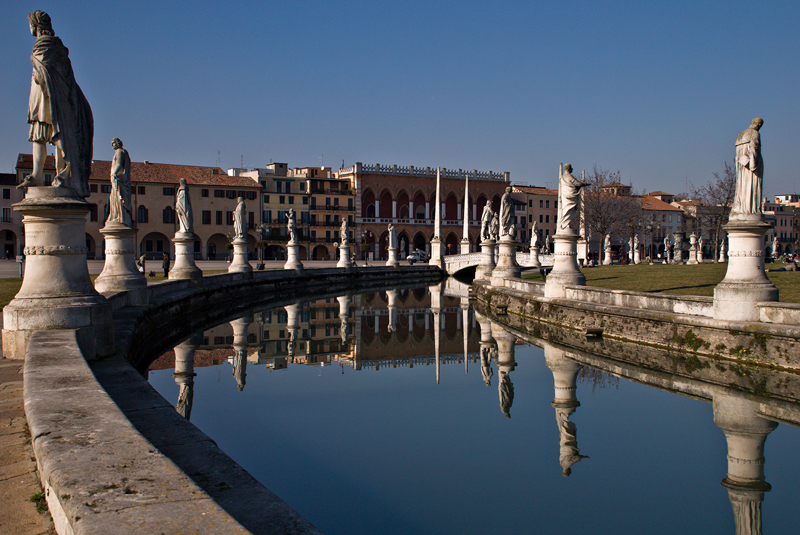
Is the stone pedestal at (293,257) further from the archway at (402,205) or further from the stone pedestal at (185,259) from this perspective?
Answer: the archway at (402,205)

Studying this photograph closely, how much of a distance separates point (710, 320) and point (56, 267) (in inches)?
380

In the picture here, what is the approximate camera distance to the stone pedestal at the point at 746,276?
10.4m

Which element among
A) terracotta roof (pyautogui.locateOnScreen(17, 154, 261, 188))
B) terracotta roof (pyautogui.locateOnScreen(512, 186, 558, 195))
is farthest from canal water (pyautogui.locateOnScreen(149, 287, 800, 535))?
terracotta roof (pyautogui.locateOnScreen(512, 186, 558, 195))

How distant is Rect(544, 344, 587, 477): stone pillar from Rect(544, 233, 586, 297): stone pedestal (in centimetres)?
283

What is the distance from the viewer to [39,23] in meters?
6.55

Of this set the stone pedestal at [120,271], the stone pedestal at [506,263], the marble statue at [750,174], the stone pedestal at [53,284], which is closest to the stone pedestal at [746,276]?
the marble statue at [750,174]

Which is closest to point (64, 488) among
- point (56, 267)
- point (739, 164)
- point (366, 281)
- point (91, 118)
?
point (56, 267)

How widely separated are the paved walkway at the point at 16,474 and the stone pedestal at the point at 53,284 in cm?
128

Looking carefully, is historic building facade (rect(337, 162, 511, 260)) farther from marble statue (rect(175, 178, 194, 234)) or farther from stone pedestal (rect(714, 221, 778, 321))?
stone pedestal (rect(714, 221, 778, 321))

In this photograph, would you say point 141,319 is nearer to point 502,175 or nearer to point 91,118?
point 91,118

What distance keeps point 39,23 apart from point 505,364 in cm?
883

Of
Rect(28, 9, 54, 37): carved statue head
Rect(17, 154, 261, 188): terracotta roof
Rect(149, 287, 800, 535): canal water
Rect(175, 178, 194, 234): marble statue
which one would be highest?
Rect(17, 154, 261, 188): terracotta roof

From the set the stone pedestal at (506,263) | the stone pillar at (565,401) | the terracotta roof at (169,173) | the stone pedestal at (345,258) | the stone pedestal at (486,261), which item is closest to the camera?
the stone pillar at (565,401)

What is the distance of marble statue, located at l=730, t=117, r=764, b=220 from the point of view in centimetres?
1066
